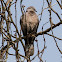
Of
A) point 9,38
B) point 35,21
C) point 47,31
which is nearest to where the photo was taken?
point 9,38

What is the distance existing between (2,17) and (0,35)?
0.33 metres

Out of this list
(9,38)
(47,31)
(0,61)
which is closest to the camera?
(0,61)

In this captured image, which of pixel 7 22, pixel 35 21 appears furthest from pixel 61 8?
pixel 35 21

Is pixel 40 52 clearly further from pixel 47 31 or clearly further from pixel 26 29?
pixel 26 29

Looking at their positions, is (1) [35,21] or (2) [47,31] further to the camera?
(1) [35,21]

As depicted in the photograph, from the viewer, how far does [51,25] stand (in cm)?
409

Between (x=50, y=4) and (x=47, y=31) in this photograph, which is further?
(x=47, y=31)

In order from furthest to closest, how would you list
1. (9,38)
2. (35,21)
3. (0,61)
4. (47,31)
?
(35,21)
(47,31)
(9,38)
(0,61)

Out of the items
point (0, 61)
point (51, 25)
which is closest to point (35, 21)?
point (51, 25)

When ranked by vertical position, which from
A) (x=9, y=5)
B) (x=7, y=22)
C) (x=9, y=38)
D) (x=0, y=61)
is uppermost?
(x=9, y=5)

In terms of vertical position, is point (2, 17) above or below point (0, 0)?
below

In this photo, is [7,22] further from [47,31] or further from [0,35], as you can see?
[47,31]

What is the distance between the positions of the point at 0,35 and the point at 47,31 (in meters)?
0.99

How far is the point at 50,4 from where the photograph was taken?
13.5ft
